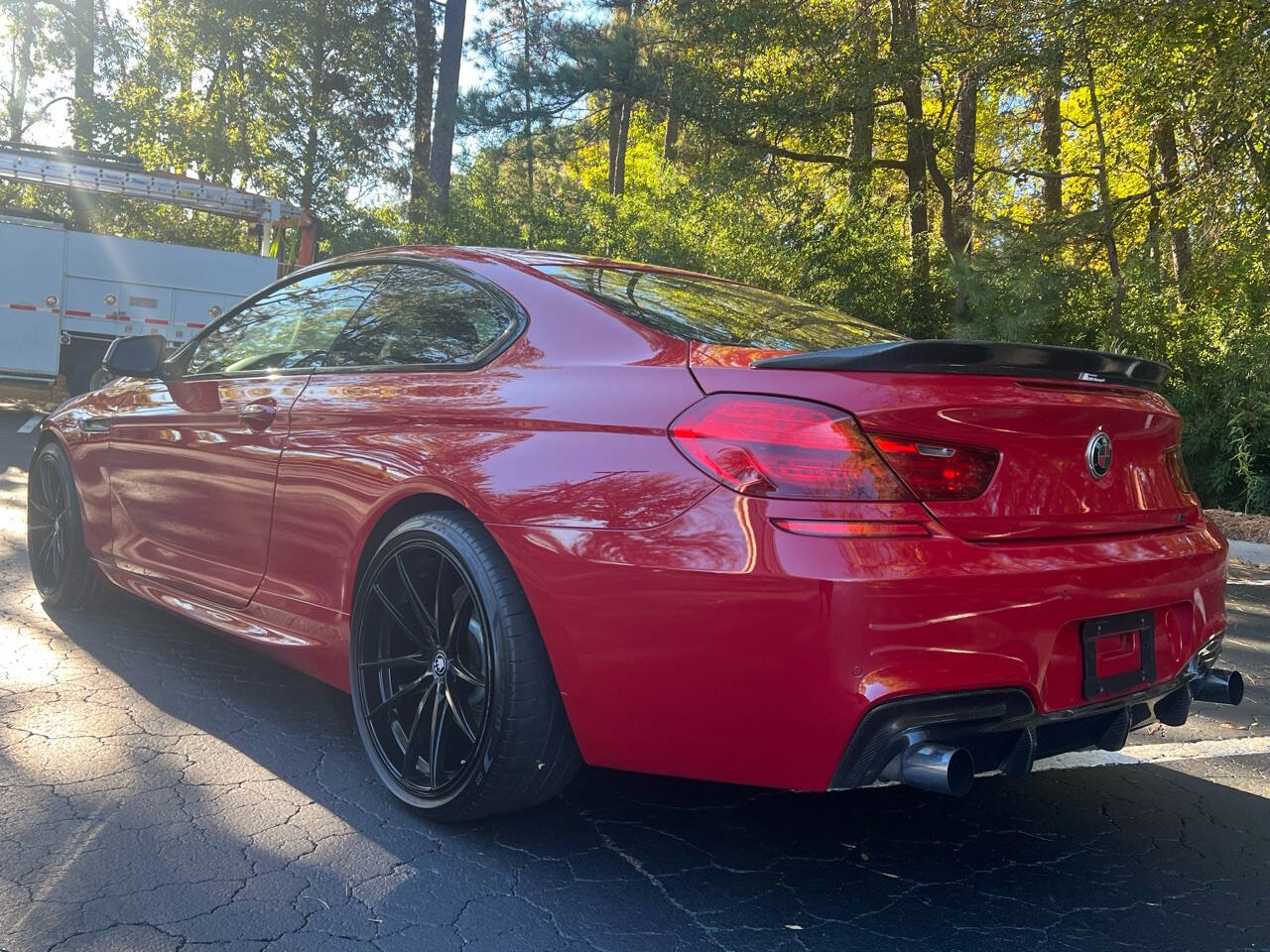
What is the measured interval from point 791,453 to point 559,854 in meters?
1.15

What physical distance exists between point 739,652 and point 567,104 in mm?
15038

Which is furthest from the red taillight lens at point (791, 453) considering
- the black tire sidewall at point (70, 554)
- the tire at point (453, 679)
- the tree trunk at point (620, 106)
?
the tree trunk at point (620, 106)

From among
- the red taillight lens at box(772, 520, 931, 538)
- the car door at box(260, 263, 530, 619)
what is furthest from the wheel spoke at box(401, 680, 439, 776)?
the red taillight lens at box(772, 520, 931, 538)

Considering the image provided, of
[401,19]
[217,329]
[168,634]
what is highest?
[401,19]

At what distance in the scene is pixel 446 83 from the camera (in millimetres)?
23562

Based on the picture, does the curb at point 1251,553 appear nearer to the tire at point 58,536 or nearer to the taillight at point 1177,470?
the taillight at point 1177,470

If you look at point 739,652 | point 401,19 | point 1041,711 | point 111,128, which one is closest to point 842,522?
point 739,652

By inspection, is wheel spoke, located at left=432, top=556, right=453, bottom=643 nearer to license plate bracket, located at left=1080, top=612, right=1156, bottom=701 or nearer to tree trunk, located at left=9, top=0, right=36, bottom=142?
license plate bracket, located at left=1080, top=612, right=1156, bottom=701

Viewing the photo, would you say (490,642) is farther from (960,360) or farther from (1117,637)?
(1117,637)

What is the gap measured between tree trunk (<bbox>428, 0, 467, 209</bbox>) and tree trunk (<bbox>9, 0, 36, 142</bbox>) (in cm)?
2018

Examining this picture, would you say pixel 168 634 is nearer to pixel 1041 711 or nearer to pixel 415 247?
pixel 415 247

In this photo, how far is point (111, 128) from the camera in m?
28.3

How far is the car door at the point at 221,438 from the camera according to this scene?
11.4 ft

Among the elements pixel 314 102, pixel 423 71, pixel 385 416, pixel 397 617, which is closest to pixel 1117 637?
pixel 397 617
